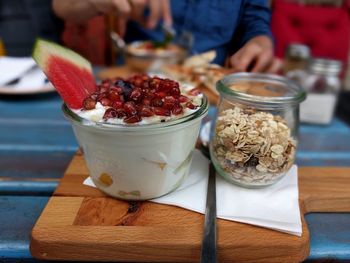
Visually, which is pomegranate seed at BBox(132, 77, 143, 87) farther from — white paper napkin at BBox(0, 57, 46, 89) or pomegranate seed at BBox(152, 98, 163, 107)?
white paper napkin at BBox(0, 57, 46, 89)

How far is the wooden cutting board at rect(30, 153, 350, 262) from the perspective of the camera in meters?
0.49

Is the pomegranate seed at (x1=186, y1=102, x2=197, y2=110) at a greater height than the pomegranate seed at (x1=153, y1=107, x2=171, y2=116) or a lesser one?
lesser

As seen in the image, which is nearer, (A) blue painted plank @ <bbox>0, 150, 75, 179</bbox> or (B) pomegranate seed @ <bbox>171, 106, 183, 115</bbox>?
(B) pomegranate seed @ <bbox>171, 106, 183, 115</bbox>

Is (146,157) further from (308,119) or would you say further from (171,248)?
(308,119)

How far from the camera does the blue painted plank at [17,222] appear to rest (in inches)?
19.5

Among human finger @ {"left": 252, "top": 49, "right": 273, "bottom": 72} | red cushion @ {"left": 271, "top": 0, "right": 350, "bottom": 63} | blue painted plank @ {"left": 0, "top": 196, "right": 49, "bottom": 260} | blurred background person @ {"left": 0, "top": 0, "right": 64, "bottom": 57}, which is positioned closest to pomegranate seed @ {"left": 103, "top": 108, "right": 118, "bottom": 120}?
blue painted plank @ {"left": 0, "top": 196, "right": 49, "bottom": 260}

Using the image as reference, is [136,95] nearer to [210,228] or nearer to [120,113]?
[120,113]

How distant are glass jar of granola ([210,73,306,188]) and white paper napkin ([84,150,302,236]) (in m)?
0.02

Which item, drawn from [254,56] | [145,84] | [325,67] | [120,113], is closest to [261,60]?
[254,56]

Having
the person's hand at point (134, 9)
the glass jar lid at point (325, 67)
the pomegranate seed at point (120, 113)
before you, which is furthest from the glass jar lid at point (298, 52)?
the pomegranate seed at point (120, 113)

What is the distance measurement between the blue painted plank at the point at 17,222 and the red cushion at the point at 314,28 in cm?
193

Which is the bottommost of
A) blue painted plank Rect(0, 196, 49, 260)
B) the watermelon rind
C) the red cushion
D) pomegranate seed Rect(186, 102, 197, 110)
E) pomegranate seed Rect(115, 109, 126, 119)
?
the red cushion

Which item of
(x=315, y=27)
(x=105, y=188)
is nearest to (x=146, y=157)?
(x=105, y=188)

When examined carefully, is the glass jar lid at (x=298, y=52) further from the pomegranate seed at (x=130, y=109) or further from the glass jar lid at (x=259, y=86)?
the pomegranate seed at (x=130, y=109)
